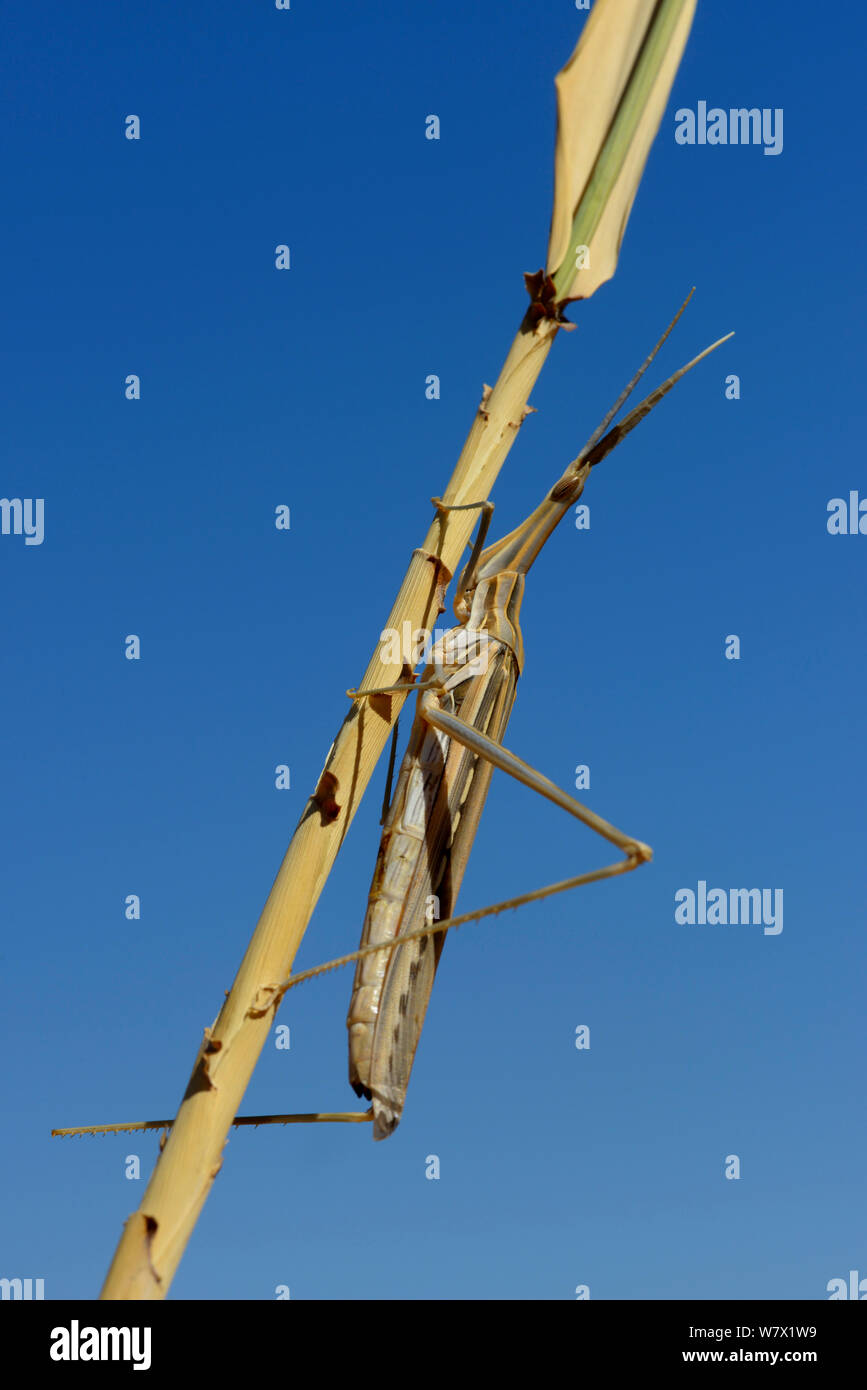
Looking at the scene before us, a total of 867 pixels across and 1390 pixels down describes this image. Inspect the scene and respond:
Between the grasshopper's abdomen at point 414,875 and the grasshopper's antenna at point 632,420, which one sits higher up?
the grasshopper's antenna at point 632,420

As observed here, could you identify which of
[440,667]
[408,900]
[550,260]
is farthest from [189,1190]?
[550,260]

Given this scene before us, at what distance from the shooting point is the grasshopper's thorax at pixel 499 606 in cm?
474

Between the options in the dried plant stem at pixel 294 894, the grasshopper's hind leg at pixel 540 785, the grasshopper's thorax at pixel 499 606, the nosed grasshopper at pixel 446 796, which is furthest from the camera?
the grasshopper's thorax at pixel 499 606

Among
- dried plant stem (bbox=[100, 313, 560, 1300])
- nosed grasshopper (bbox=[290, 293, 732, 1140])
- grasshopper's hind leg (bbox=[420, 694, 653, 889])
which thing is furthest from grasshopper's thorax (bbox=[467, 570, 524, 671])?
dried plant stem (bbox=[100, 313, 560, 1300])

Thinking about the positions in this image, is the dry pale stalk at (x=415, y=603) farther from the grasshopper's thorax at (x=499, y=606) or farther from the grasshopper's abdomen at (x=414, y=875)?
the grasshopper's thorax at (x=499, y=606)

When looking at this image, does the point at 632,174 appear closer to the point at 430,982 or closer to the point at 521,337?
the point at 521,337

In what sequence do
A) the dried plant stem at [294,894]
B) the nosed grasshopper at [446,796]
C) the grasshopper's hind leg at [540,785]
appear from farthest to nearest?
the nosed grasshopper at [446,796] < the grasshopper's hind leg at [540,785] < the dried plant stem at [294,894]

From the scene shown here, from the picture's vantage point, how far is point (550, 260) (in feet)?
11.4

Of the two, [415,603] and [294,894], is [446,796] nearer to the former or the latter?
[415,603]

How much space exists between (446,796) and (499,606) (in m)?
0.88

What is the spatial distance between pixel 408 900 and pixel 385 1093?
0.68m

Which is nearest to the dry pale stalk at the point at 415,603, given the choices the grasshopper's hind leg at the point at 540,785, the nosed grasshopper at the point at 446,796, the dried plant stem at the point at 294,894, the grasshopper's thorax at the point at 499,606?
the dried plant stem at the point at 294,894

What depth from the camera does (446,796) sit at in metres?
4.39

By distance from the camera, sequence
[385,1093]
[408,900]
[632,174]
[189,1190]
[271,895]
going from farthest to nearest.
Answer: [408,900], [385,1093], [632,174], [271,895], [189,1190]
